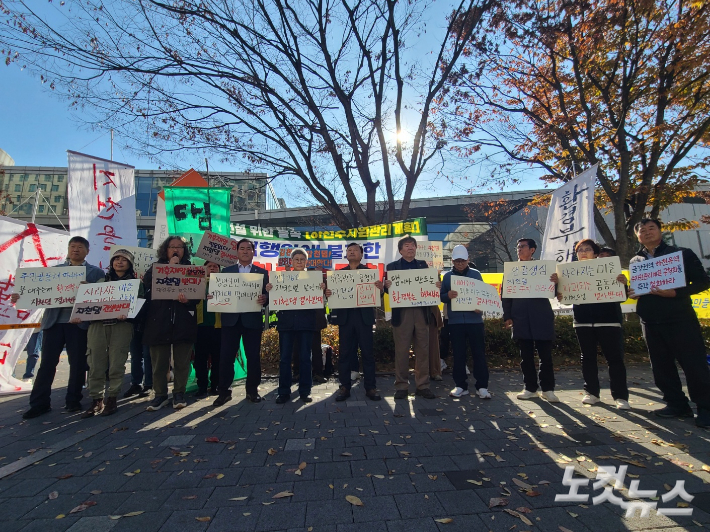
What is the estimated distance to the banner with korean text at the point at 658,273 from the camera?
11.8 ft

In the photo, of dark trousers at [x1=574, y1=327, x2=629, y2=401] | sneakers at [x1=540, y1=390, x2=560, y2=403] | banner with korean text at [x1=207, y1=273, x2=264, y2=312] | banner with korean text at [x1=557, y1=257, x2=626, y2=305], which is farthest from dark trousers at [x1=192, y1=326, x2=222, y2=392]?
dark trousers at [x1=574, y1=327, x2=629, y2=401]

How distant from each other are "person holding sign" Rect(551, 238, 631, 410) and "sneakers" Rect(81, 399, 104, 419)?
5.98 metres

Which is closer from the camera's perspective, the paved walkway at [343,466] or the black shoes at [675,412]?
the paved walkway at [343,466]

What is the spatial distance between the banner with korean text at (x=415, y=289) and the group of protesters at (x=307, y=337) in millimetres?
175

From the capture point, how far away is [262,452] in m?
3.05

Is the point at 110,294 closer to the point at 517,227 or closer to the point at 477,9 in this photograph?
the point at 477,9

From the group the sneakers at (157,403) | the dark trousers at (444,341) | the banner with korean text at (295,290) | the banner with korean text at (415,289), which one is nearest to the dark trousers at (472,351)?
the banner with korean text at (415,289)

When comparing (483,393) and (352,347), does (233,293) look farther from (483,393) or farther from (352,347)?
(483,393)

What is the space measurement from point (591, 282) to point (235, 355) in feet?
15.2

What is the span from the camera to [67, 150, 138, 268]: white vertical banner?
20.2 feet

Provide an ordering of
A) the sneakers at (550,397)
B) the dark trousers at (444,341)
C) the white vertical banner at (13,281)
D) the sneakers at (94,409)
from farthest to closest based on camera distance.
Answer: the dark trousers at (444,341) < the white vertical banner at (13,281) < the sneakers at (550,397) < the sneakers at (94,409)

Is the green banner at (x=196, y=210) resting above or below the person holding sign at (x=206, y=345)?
above

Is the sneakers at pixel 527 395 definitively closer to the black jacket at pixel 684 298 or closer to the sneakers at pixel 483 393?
the sneakers at pixel 483 393

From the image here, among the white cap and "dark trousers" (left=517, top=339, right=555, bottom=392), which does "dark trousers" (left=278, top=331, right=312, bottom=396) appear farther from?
"dark trousers" (left=517, top=339, right=555, bottom=392)
